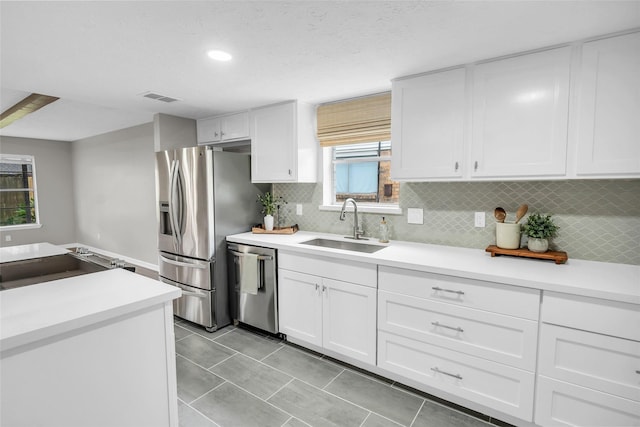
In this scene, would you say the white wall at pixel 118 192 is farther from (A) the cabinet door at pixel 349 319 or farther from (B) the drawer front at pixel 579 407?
(B) the drawer front at pixel 579 407

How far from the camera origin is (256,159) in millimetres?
3260

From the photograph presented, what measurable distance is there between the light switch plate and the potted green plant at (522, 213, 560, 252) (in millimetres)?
773

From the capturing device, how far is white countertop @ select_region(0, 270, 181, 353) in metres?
1.05

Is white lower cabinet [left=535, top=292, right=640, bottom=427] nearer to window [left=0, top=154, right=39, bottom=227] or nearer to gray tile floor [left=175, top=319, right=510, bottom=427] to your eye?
gray tile floor [left=175, top=319, right=510, bottom=427]

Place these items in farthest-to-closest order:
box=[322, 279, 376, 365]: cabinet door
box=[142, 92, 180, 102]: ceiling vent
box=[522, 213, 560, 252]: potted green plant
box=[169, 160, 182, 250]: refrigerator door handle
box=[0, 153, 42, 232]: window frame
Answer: box=[0, 153, 42, 232]: window frame
box=[169, 160, 182, 250]: refrigerator door handle
box=[142, 92, 180, 102]: ceiling vent
box=[322, 279, 376, 365]: cabinet door
box=[522, 213, 560, 252]: potted green plant

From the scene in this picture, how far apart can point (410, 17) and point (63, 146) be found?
8.05 m

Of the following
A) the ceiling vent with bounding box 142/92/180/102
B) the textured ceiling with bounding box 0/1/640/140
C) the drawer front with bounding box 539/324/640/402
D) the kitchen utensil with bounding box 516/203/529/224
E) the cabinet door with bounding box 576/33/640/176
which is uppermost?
the ceiling vent with bounding box 142/92/180/102

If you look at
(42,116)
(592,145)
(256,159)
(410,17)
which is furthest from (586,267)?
(42,116)

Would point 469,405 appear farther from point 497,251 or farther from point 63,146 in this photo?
point 63,146

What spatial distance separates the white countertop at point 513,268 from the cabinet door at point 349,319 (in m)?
0.25

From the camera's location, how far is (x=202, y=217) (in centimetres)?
300

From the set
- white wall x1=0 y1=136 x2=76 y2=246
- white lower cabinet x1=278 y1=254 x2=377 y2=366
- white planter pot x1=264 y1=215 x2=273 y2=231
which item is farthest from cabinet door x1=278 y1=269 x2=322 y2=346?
white wall x1=0 y1=136 x2=76 y2=246

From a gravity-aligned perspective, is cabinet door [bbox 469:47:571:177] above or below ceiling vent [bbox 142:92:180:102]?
below

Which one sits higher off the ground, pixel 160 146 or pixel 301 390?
pixel 160 146
